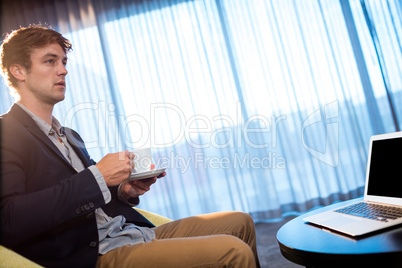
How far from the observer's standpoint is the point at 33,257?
3.29 feet

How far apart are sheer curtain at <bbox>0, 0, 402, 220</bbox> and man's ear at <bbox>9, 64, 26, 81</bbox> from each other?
6.92 ft

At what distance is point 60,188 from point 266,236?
83.7 inches

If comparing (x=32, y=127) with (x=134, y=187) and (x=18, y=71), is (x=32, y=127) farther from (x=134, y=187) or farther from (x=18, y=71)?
(x=134, y=187)

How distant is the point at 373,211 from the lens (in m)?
1.09

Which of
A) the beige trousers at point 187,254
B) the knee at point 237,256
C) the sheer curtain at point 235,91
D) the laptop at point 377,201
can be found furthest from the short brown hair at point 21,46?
the sheer curtain at point 235,91

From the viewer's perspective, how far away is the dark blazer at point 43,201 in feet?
3.03

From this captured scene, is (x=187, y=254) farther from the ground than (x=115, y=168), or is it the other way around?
(x=115, y=168)

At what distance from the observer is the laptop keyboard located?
989 mm

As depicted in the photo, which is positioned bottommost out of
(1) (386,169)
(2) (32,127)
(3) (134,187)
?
(1) (386,169)

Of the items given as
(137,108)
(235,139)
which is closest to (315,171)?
(235,139)

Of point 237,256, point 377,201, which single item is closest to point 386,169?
point 377,201

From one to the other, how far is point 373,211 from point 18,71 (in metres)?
1.56

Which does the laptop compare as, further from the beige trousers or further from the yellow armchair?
the yellow armchair

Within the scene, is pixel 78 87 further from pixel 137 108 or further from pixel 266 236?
pixel 266 236
